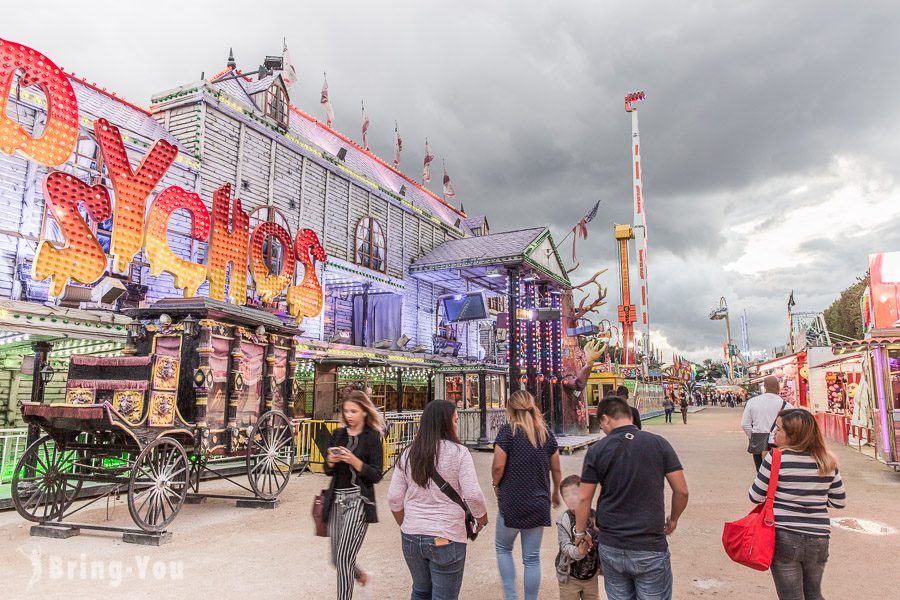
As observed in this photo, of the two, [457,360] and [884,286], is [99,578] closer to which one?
[457,360]

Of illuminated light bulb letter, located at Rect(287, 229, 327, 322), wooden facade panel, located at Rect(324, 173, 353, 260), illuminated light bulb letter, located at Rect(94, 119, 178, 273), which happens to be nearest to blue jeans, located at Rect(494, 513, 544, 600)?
illuminated light bulb letter, located at Rect(94, 119, 178, 273)

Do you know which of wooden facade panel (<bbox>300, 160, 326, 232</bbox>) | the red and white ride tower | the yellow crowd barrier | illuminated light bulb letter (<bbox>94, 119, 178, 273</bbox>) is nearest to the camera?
illuminated light bulb letter (<bbox>94, 119, 178, 273</bbox>)

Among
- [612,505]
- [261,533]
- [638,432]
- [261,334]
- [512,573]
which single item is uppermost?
[261,334]

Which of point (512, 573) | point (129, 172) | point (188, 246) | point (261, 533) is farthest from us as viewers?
point (188, 246)

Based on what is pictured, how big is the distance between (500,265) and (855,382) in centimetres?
1312

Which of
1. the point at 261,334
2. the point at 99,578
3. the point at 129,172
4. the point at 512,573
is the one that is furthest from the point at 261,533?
the point at 129,172

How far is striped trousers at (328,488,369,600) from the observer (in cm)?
409

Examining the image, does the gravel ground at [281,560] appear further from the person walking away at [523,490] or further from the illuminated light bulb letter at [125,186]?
the illuminated light bulb letter at [125,186]

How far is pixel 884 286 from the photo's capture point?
70.2 ft

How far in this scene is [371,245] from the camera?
2223 cm

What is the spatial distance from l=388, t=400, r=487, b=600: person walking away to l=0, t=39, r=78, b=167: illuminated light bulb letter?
9905 millimetres

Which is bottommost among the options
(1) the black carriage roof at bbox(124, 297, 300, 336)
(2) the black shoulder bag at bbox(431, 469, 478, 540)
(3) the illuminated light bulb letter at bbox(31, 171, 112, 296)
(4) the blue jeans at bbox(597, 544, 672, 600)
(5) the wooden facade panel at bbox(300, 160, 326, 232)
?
(4) the blue jeans at bbox(597, 544, 672, 600)

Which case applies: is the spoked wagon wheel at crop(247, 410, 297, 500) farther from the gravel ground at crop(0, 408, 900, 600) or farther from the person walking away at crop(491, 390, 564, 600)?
the person walking away at crop(491, 390, 564, 600)

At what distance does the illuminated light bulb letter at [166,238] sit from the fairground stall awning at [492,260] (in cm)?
1218
